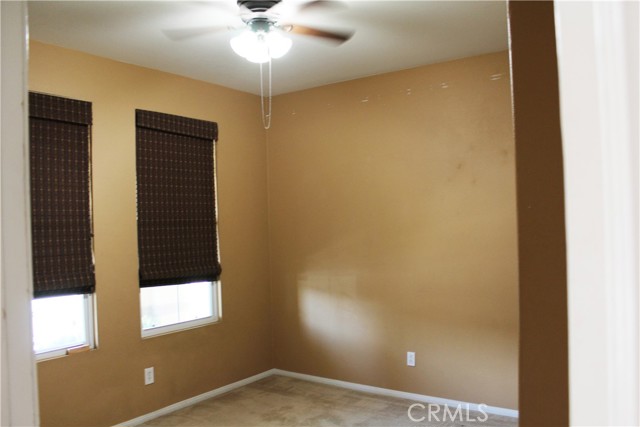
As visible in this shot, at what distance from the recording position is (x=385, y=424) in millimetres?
3670

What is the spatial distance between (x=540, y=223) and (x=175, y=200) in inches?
154

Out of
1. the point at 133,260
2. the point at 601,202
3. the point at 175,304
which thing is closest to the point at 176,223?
the point at 133,260

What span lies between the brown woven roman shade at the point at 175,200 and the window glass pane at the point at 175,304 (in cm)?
9

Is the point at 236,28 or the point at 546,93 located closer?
the point at 546,93

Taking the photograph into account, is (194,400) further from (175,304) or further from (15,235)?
(15,235)

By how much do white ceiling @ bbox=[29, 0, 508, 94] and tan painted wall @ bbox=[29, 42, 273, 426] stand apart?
22 cm

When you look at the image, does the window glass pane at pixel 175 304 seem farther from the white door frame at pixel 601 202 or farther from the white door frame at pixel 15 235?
the white door frame at pixel 601 202

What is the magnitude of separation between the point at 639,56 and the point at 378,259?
13.3 ft

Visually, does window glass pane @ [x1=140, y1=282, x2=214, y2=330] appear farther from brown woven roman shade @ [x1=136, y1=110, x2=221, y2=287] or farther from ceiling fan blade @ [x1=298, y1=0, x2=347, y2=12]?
ceiling fan blade @ [x1=298, y1=0, x2=347, y2=12]

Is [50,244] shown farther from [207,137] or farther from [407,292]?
[407,292]

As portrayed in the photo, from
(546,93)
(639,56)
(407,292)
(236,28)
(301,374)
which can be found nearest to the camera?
(639,56)

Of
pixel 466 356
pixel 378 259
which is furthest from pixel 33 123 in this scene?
pixel 466 356

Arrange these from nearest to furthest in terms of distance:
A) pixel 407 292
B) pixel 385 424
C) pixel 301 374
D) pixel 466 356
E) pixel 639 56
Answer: pixel 639 56 → pixel 385 424 → pixel 466 356 → pixel 407 292 → pixel 301 374

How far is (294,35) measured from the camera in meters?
3.31
